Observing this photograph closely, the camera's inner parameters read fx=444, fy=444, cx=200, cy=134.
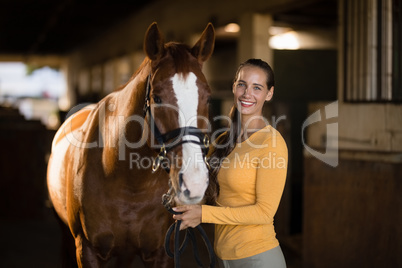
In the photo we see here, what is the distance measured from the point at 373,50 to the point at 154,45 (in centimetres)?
241

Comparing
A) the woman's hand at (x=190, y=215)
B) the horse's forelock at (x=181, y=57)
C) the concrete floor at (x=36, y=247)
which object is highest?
the horse's forelock at (x=181, y=57)

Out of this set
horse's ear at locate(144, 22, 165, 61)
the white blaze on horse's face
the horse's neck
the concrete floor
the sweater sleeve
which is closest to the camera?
the white blaze on horse's face

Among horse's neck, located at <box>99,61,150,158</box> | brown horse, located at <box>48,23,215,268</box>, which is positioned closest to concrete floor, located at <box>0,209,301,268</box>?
brown horse, located at <box>48,23,215,268</box>

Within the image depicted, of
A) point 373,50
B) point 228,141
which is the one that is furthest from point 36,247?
point 373,50

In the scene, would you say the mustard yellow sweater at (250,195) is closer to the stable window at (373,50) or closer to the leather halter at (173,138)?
the leather halter at (173,138)

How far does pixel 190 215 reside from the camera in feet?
4.88

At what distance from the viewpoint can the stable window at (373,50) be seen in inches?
132

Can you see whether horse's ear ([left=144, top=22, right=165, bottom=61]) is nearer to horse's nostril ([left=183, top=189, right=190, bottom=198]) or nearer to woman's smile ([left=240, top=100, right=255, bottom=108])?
woman's smile ([left=240, top=100, right=255, bottom=108])

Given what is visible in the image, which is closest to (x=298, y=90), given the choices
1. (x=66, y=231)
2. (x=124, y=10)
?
(x=66, y=231)

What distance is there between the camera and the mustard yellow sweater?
151cm

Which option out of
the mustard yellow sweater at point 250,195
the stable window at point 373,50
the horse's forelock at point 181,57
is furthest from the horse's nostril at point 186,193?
the stable window at point 373,50

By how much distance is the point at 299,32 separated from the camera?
874cm

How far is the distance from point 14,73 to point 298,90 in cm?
3246

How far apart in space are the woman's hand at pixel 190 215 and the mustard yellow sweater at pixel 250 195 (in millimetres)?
20
